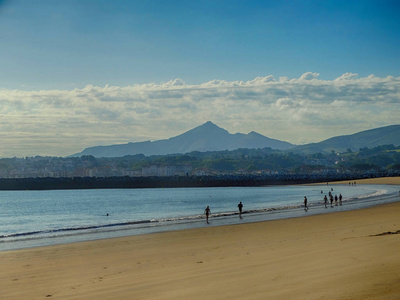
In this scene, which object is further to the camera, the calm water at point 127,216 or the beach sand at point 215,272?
the calm water at point 127,216

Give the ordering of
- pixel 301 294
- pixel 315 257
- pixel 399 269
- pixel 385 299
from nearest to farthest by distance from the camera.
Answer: pixel 385 299, pixel 301 294, pixel 399 269, pixel 315 257

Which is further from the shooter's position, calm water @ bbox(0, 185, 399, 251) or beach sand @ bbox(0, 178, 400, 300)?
calm water @ bbox(0, 185, 399, 251)

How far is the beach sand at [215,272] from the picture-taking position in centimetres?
731

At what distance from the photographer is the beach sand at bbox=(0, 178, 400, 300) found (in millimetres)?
7309

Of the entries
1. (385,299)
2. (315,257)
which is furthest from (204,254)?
(385,299)

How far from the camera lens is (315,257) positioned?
10.3 m

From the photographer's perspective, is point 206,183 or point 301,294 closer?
point 301,294

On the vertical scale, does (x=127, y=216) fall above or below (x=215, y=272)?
below

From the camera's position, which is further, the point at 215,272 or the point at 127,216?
the point at 127,216

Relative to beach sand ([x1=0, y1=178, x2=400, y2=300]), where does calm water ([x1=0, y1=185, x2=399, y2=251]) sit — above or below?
below

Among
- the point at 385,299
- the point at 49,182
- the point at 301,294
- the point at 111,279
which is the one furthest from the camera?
the point at 49,182

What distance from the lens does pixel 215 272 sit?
9.34 metres

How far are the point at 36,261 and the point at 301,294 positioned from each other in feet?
30.2

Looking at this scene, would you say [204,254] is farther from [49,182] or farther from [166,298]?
[49,182]
